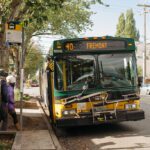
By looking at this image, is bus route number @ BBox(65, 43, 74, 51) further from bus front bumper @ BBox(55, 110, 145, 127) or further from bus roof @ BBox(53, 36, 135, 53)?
bus front bumper @ BBox(55, 110, 145, 127)

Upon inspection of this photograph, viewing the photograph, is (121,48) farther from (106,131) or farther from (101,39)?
(106,131)

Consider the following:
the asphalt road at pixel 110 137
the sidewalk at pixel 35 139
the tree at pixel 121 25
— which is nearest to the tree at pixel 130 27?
the tree at pixel 121 25

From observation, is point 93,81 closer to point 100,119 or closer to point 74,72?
point 74,72

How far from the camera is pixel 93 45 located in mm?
13703

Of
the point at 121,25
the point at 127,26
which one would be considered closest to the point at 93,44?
the point at 127,26

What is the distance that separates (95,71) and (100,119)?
1.44 meters

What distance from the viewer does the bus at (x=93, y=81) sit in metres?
13.3

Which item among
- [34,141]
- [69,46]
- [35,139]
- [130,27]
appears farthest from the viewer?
[130,27]

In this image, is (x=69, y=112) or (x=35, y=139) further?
(x=69, y=112)

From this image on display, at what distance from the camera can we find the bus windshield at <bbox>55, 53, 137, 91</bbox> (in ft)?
43.6

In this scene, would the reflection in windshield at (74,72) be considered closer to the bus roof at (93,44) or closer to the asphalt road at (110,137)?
the bus roof at (93,44)

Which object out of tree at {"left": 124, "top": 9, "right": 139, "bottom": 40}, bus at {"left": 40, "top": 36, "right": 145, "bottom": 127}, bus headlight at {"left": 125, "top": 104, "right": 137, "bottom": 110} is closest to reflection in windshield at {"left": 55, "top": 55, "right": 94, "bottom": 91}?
bus at {"left": 40, "top": 36, "right": 145, "bottom": 127}

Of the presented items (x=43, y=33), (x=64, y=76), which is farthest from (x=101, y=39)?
(x=43, y=33)

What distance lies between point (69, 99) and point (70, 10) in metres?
22.0
